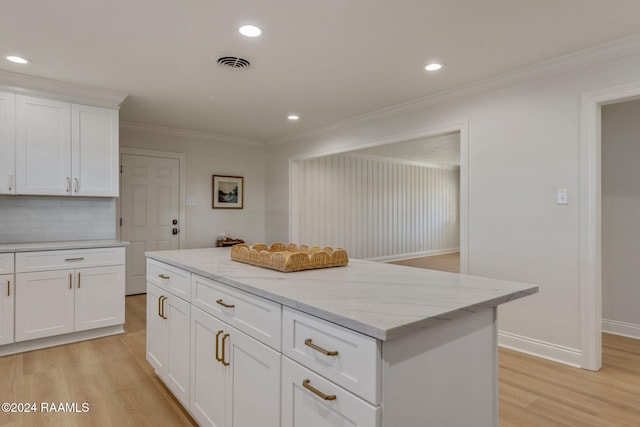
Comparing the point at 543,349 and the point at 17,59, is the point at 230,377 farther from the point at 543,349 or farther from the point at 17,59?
the point at 17,59

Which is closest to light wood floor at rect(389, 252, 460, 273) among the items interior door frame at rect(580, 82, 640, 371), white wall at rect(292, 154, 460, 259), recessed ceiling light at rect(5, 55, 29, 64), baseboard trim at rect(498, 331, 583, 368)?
white wall at rect(292, 154, 460, 259)

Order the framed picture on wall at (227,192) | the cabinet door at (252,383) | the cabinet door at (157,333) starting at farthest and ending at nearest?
the framed picture on wall at (227,192)
the cabinet door at (157,333)
the cabinet door at (252,383)

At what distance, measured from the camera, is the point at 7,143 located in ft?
10.4

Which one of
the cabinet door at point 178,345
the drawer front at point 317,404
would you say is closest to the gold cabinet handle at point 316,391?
the drawer front at point 317,404

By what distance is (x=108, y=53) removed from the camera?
2727mm

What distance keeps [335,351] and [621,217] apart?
3.76 m

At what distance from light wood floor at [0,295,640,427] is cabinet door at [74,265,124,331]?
242mm

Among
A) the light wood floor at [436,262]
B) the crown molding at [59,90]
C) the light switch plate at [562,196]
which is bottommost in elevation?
the light wood floor at [436,262]

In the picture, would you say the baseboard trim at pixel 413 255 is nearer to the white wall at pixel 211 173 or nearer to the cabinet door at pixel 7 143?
the white wall at pixel 211 173

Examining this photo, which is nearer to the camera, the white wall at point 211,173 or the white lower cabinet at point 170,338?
the white lower cabinet at point 170,338

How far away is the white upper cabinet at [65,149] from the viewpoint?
10.6 feet

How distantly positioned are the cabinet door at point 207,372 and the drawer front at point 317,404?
0.50 meters

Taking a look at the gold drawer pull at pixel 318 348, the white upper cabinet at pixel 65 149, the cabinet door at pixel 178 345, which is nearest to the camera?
the gold drawer pull at pixel 318 348

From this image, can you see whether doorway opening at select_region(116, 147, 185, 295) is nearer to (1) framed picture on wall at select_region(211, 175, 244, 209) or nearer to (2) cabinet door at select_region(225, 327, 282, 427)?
(1) framed picture on wall at select_region(211, 175, 244, 209)
